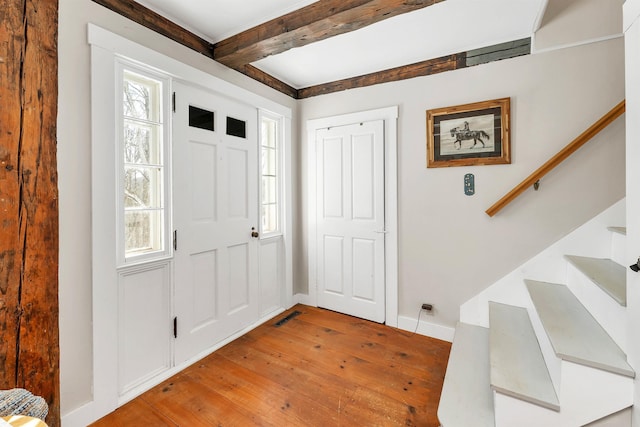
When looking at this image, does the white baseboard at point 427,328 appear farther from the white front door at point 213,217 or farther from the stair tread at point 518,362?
the white front door at point 213,217

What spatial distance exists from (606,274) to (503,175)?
920 mm

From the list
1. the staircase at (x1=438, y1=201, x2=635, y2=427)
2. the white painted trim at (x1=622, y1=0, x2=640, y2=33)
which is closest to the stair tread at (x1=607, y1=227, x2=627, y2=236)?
the staircase at (x1=438, y1=201, x2=635, y2=427)

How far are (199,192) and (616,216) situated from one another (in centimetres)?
291

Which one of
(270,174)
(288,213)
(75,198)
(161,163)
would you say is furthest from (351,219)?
(75,198)

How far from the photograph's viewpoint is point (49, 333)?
1.36 meters

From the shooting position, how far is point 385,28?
203 centimetres

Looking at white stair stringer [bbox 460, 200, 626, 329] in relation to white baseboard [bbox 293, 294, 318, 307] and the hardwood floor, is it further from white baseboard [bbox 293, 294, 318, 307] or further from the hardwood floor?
white baseboard [bbox 293, 294, 318, 307]

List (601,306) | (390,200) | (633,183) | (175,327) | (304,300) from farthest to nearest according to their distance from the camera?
(304,300), (390,200), (175,327), (601,306), (633,183)

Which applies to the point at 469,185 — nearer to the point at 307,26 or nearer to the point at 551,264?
the point at 551,264

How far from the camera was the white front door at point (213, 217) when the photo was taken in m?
2.05

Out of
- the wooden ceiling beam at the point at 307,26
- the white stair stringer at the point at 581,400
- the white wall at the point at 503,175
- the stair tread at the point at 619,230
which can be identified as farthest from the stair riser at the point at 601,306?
the wooden ceiling beam at the point at 307,26

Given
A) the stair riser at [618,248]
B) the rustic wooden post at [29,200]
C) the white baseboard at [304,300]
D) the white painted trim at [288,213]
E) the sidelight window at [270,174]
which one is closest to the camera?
the rustic wooden post at [29,200]

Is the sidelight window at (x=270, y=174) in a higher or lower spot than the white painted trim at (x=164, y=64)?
lower

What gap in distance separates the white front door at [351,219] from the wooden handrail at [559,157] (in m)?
0.97
